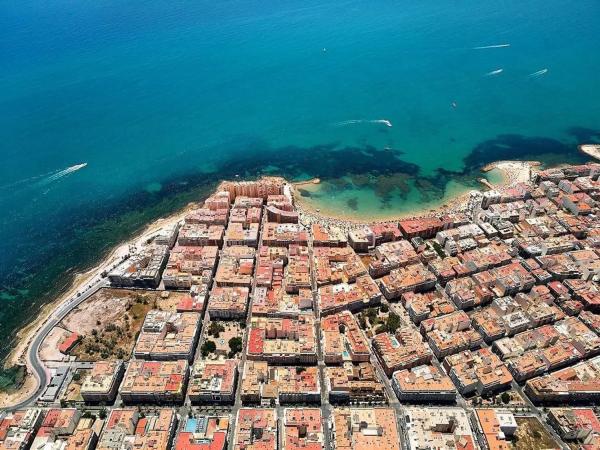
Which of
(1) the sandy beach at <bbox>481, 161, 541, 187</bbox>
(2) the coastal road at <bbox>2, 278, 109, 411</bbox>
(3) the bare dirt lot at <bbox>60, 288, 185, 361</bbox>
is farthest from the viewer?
(1) the sandy beach at <bbox>481, 161, 541, 187</bbox>

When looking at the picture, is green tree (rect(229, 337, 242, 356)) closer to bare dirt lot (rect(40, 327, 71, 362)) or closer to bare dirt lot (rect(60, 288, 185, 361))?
bare dirt lot (rect(60, 288, 185, 361))

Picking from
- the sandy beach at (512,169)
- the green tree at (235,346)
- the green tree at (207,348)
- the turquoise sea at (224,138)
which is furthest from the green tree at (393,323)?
the sandy beach at (512,169)

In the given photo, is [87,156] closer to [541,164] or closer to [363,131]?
[363,131]

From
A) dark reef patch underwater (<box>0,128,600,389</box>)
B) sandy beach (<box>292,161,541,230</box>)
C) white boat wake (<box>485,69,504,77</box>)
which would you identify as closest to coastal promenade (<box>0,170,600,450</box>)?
sandy beach (<box>292,161,541,230</box>)

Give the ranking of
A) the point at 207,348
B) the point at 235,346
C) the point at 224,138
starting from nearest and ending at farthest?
the point at 207,348, the point at 235,346, the point at 224,138

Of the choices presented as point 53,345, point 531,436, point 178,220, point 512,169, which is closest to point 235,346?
point 53,345

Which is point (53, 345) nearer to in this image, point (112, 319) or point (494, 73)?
point (112, 319)
